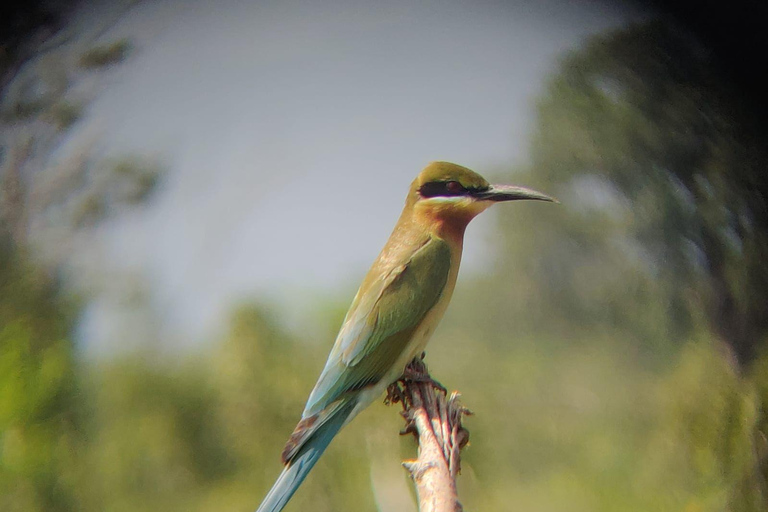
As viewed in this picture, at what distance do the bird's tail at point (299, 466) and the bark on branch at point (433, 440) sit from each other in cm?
22

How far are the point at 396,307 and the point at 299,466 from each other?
20.7 inches

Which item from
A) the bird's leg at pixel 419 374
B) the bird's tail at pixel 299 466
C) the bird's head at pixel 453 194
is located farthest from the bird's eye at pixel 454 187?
the bird's tail at pixel 299 466

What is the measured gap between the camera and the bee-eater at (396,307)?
Answer: 1751mm

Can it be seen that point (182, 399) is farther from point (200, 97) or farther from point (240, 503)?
point (200, 97)

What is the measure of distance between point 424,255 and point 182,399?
871mm

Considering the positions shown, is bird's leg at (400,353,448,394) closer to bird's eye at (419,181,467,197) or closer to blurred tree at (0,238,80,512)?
bird's eye at (419,181,467,197)

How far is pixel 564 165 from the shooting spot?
7.23 ft

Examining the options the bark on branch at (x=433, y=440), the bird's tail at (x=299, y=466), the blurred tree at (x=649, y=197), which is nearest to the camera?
the bark on branch at (x=433, y=440)

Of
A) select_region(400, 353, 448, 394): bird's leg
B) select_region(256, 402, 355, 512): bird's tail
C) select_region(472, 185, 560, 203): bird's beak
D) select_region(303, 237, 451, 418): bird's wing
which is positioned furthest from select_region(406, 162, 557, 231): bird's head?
select_region(256, 402, 355, 512): bird's tail

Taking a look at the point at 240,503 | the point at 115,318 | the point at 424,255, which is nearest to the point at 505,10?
the point at 424,255

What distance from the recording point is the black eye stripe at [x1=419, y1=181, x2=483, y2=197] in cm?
202

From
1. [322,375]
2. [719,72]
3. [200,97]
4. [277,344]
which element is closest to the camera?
[322,375]

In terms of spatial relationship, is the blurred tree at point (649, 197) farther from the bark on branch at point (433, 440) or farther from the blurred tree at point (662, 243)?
the bark on branch at point (433, 440)

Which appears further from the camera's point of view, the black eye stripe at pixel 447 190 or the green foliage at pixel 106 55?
the green foliage at pixel 106 55
